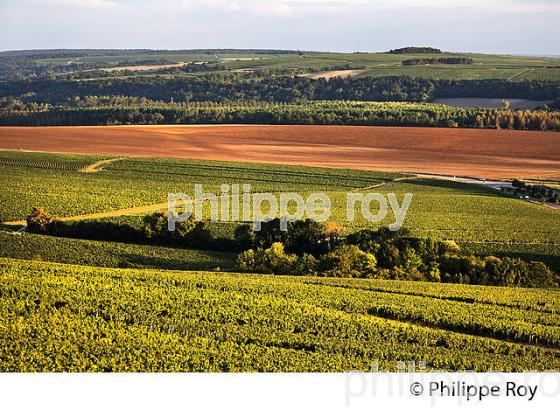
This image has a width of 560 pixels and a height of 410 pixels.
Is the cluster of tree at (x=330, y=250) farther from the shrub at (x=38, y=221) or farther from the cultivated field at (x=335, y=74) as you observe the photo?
the cultivated field at (x=335, y=74)

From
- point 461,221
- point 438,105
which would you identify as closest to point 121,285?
point 461,221

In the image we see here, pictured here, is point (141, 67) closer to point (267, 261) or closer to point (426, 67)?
point (426, 67)

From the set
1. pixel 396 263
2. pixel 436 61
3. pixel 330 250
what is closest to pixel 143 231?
pixel 330 250

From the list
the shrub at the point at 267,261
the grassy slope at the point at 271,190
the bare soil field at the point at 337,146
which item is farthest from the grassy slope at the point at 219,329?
the bare soil field at the point at 337,146

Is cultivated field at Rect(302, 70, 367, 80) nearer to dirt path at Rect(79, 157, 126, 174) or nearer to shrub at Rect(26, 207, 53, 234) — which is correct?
dirt path at Rect(79, 157, 126, 174)

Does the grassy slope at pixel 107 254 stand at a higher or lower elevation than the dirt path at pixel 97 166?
lower

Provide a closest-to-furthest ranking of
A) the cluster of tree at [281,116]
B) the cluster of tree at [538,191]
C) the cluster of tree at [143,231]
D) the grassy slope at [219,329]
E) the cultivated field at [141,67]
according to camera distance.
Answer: the grassy slope at [219,329]
the cluster of tree at [143,231]
the cluster of tree at [538,191]
the cluster of tree at [281,116]
the cultivated field at [141,67]
